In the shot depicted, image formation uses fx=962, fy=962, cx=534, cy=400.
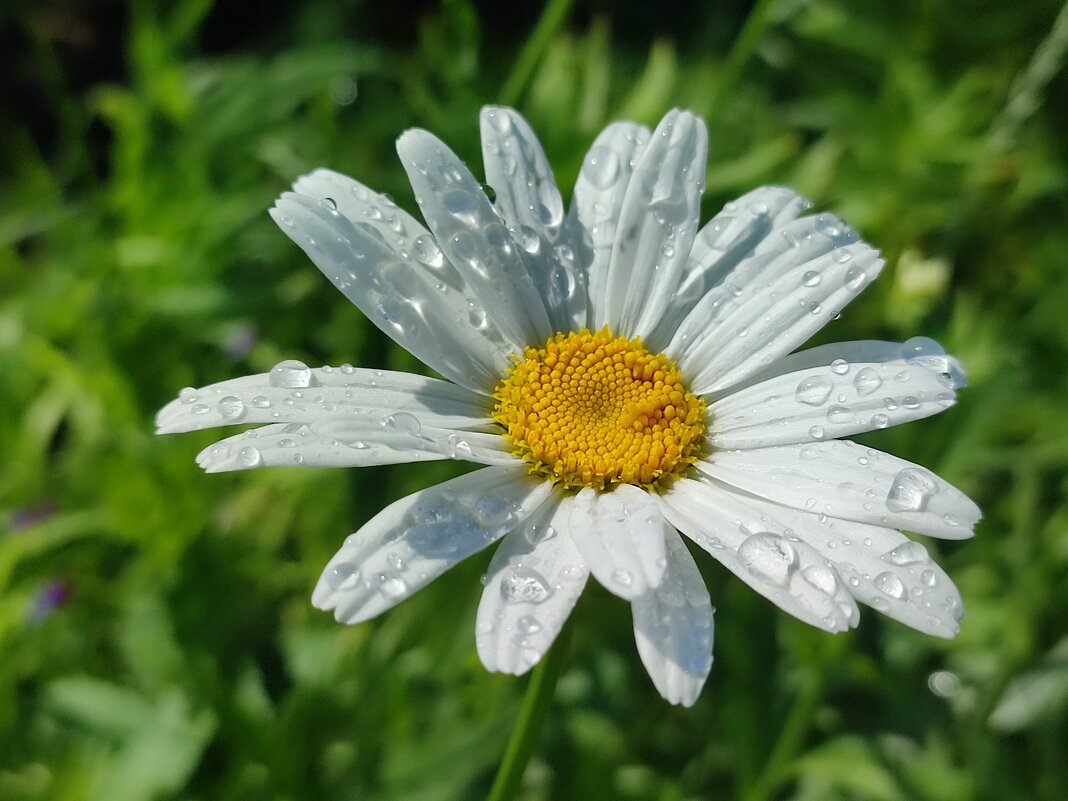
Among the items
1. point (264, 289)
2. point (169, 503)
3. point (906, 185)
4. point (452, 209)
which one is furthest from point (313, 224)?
point (906, 185)

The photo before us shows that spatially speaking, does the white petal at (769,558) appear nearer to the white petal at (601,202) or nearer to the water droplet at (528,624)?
the water droplet at (528,624)

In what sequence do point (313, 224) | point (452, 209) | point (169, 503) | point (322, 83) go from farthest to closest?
point (322, 83) < point (169, 503) < point (452, 209) < point (313, 224)

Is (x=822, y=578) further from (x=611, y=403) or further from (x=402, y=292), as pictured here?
(x=402, y=292)

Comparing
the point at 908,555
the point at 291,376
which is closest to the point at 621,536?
the point at 908,555

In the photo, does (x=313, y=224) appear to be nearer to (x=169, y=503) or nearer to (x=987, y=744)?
(x=169, y=503)

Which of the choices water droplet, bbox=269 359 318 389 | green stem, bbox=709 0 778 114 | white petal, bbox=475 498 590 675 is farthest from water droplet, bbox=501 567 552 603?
green stem, bbox=709 0 778 114

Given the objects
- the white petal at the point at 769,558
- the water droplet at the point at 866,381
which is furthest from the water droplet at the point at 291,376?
the water droplet at the point at 866,381

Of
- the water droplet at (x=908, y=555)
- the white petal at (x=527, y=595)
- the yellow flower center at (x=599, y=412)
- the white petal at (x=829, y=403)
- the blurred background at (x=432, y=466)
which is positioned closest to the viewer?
the white petal at (x=527, y=595)

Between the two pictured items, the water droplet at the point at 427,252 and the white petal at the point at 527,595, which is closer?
the white petal at the point at 527,595
